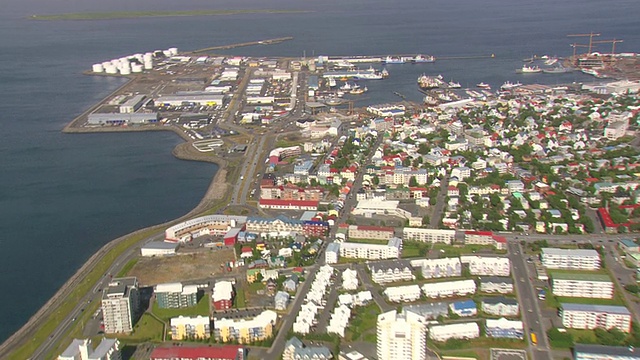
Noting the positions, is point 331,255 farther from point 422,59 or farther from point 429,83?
point 422,59

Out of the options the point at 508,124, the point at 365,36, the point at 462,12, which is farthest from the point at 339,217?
the point at 462,12

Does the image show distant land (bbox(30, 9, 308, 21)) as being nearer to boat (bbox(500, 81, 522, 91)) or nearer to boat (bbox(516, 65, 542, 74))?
boat (bbox(516, 65, 542, 74))

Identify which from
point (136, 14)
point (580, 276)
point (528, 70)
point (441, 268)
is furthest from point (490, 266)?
point (136, 14)

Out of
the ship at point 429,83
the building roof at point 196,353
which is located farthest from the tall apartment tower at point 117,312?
the ship at point 429,83

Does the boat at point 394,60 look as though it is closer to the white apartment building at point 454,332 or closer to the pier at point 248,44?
the pier at point 248,44

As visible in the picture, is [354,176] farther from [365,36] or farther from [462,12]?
[462,12]

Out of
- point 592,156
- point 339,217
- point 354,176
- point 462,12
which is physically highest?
point 462,12
